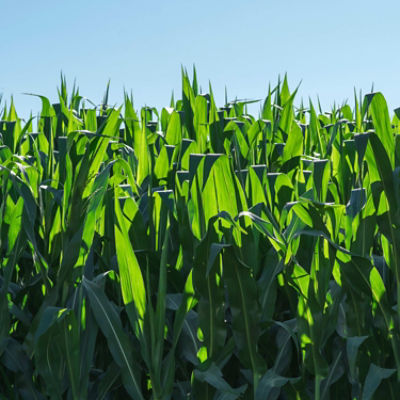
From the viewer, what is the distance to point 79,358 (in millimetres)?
1506

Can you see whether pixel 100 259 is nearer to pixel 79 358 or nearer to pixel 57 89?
pixel 79 358

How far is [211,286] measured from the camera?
4.65 feet

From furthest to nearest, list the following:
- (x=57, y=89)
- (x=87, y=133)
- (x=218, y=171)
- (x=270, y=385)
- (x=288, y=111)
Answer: (x=57, y=89) < (x=288, y=111) < (x=87, y=133) < (x=218, y=171) < (x=270, y=385)

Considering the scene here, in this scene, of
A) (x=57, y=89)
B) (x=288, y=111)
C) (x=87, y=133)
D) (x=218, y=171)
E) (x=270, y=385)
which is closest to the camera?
(x=270, y=385)

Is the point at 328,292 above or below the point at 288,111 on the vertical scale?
below

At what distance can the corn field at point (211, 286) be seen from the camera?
1396 mm

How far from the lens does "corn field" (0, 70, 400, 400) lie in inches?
54.9

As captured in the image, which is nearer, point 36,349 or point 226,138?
point 36,349

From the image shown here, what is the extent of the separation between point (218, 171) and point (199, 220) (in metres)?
0.13

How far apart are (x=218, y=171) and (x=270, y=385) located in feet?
1.71

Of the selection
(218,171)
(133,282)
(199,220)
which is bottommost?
(133,282)

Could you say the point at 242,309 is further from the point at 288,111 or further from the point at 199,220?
the point at 288,111

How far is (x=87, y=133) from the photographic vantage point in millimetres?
1649

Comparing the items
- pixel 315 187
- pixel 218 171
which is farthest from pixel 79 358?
pixel 315 187
